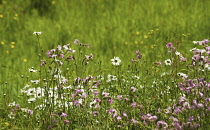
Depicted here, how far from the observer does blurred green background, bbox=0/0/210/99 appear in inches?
218

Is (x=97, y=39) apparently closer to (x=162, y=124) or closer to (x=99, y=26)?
(x=99, y=26)

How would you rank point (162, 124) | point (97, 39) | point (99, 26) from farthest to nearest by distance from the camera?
point (99, 26), point (97, 39), point (162, 124)

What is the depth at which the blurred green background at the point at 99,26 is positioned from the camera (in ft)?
18.2

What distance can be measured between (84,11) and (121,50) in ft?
5.58

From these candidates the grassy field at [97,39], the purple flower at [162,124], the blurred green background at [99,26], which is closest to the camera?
the purple flower at [162,124]

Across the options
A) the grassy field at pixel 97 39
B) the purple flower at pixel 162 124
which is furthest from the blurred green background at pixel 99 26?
the purple flower at pixel 162 124

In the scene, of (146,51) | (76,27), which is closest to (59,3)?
(76,27)

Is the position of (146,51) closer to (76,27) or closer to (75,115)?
(76,27)

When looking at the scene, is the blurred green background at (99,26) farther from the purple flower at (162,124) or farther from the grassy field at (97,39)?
the purple flower at (162,124)

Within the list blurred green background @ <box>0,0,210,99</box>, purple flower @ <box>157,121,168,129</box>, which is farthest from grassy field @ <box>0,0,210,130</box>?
purple flower @ <box>157,121,168,129</box>

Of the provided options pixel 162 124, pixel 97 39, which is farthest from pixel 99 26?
pixel 162 124

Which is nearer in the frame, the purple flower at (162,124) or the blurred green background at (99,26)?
the purple flower at (162,124)

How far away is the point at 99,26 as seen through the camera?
20.9 feet

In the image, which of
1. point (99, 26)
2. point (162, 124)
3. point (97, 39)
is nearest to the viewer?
point (162, 124)
